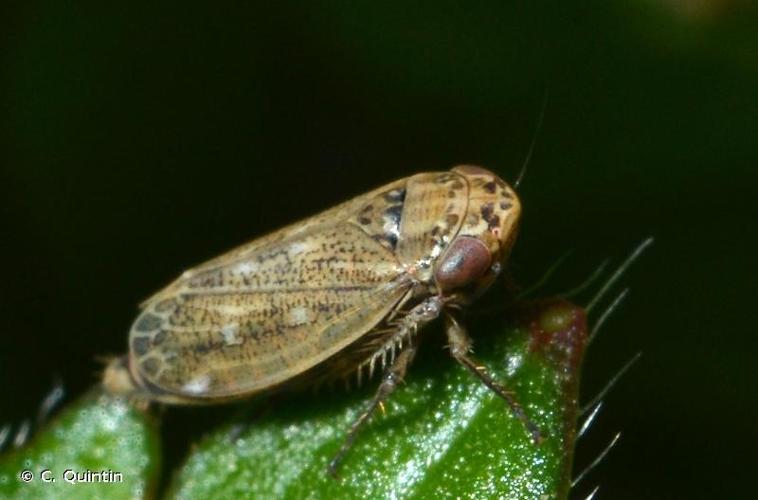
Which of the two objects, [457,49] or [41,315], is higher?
[457,49]

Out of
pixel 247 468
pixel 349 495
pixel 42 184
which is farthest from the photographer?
pixel 42 184

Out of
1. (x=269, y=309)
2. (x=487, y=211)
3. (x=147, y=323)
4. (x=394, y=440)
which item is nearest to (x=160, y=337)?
(x=147, y=323)

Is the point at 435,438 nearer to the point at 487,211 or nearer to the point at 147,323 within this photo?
the point at 487,211

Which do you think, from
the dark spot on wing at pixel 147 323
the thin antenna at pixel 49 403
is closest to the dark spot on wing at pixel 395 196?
the dark spot on wing at pixel 147 323

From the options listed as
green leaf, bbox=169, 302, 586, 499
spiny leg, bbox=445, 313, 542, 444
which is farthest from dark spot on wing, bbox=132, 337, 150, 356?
spiny leg, bbox=445, 313, 542, 444

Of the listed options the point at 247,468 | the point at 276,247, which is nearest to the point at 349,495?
the point at 247,468

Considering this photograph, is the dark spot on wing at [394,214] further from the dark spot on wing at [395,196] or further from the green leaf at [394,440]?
the green leaf at [394,440]

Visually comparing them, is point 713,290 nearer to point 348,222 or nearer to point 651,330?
point 651,330
